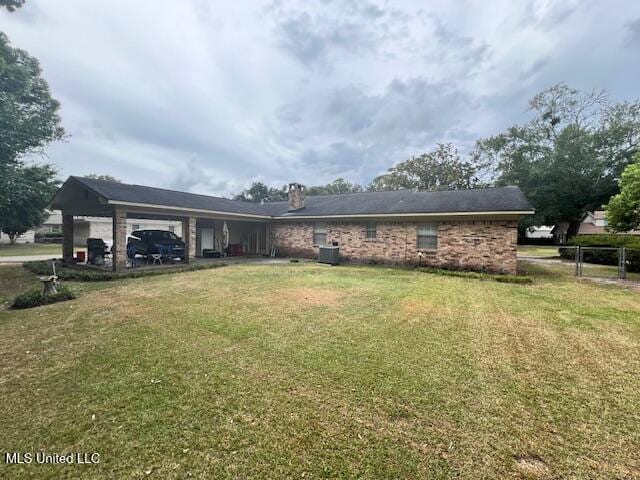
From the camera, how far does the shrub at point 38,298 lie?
6406 mm

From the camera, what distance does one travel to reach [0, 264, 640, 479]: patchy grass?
2.13 m

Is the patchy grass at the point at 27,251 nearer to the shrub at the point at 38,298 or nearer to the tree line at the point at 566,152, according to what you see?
the shrub at the point at 38,298

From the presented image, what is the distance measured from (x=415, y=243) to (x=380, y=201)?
3492 millimetres

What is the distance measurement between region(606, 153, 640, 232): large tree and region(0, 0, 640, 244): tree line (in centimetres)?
3

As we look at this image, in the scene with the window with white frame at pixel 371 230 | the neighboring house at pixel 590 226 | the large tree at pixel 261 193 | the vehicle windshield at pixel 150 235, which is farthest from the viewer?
the large tree at pixel 261 193

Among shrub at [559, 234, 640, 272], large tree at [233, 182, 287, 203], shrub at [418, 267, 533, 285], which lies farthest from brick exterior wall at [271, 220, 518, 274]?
large tree at [233, 182, 287, 203]

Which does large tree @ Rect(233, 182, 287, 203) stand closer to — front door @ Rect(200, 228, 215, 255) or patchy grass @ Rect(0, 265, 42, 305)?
front door @ Rect(200, 228, 215, 255)

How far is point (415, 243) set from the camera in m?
12.8

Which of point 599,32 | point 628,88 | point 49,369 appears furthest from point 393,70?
point 628,88

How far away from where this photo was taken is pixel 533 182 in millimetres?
23016

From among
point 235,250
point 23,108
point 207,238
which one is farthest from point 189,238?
point 23,108

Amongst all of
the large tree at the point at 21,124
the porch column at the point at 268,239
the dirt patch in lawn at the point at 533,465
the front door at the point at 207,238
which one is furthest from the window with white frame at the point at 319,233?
the dirt patch in lawn at the point at 533,465

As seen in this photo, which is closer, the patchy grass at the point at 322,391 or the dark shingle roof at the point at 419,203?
the patchy grass at the point at 322,391

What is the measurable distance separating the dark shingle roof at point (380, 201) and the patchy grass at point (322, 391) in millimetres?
5909
